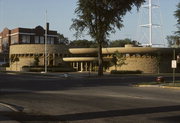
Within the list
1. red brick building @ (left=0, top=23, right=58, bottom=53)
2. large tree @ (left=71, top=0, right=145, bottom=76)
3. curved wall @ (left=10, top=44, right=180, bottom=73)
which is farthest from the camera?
red brick building @ (left=0, top=23, right=58, bottom=53)

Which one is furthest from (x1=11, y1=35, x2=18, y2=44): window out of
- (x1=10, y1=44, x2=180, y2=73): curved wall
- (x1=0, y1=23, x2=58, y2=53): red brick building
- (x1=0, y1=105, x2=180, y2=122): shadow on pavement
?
(x1=0, y1=105, x2=180, y2=122): shadow on pavement

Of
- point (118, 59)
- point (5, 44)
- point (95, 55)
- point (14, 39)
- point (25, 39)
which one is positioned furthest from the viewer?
point (5, 44)

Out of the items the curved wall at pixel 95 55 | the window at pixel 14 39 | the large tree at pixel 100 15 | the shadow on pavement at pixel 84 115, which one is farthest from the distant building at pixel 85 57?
the shadow on pavement at pixel 84 115

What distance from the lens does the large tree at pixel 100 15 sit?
169 feet

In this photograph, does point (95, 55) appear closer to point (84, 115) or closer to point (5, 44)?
point (5, 44)

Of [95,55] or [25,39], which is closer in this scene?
[95,55]

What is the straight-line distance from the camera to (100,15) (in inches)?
2061

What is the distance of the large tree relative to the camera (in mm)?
51562

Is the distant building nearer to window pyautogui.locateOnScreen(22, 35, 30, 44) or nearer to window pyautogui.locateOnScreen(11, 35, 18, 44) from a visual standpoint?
window pyautogui.locateOnScreen(22, 35, 30, 44)

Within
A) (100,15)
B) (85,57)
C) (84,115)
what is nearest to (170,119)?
(84,115)

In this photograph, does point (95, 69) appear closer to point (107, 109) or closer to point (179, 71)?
point (179, 71)

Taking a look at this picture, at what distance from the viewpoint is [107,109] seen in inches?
582

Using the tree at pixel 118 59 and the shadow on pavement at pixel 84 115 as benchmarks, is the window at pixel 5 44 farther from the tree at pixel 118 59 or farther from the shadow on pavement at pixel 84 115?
the shadow on pavement at pixel 84 115

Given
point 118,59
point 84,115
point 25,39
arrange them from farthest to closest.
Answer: point 25,39, point 118,59, point 84,115
